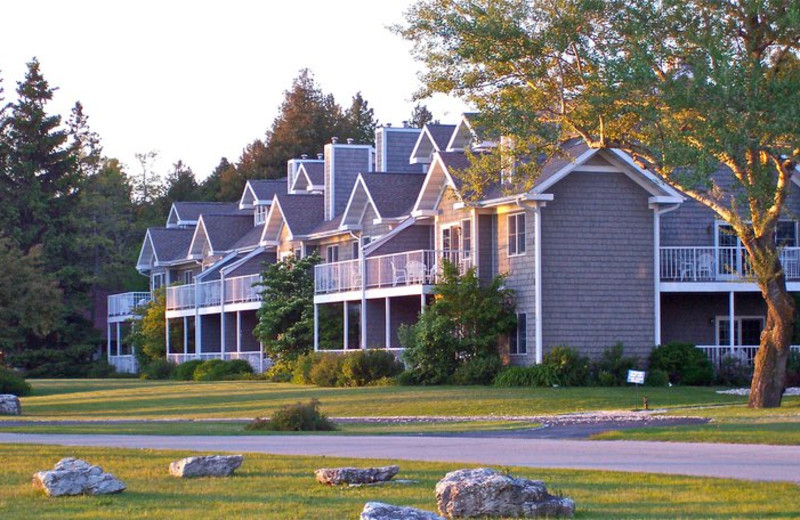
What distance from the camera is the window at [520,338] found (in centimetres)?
4153

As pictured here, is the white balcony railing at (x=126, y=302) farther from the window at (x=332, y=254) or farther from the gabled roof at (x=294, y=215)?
the window at (x=332, y=254)

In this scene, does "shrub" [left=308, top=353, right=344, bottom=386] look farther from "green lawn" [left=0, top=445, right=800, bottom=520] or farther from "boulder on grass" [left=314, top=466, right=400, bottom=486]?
"boulder on grass" [left=314, top=466, right=400, bottom=486]

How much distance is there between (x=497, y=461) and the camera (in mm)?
18453

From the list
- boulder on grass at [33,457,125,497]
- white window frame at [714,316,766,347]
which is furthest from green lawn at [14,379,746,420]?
boulder on grass at [33,457,125,497]

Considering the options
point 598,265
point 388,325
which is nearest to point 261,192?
point 388,325

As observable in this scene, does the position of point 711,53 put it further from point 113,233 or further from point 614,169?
point 113,233

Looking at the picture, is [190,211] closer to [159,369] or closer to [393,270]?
[159,369]

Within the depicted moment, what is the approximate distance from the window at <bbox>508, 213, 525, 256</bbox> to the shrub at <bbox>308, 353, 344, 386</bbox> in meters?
7.03

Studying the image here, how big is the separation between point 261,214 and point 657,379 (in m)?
30.4

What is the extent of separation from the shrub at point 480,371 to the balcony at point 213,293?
16093 millimetres

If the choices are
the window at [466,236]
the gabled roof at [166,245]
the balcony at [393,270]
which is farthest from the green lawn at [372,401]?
the gabled roof at [166,245]

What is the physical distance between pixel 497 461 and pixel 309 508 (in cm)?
495

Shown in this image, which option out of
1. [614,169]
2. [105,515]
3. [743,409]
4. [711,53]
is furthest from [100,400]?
[105,515]

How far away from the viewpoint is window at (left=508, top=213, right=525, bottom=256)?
41.9 m
